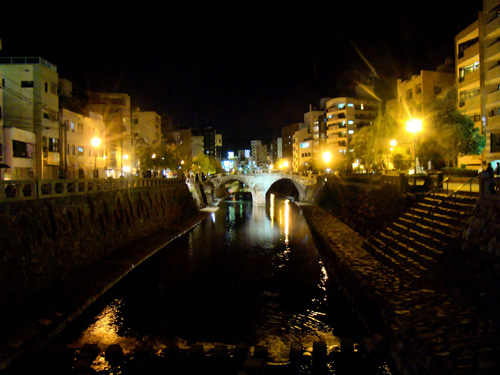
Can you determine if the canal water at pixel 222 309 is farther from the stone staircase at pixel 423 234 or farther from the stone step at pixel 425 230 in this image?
the stone step at pixel 425 230

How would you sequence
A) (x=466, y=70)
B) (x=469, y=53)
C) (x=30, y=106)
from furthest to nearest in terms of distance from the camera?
(x=466, y=70) < (x=469, y=53) < (x=30, y=106)

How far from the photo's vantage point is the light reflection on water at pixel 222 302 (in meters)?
12.0

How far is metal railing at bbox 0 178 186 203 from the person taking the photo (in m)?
13.2

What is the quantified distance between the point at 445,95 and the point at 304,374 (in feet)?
109

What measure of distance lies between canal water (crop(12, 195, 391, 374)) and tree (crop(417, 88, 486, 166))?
15.1 m

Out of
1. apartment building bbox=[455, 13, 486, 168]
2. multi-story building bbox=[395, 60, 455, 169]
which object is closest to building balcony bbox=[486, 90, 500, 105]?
apartment building bbox=[455, 13, 486, 168]

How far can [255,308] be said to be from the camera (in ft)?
48.2

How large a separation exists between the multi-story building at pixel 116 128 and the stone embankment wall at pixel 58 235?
66.0 feet

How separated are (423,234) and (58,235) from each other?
49.5 feet

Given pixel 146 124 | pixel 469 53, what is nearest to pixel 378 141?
pixel 469 53

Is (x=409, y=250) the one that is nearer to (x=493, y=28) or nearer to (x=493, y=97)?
(x=493, y=97)

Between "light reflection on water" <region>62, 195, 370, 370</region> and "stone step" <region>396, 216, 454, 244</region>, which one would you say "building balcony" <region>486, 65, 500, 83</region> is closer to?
"stone step" <region>396, 216, 454, 244</region>

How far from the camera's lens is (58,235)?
15250 mm

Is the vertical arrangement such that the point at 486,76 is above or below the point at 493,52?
below
